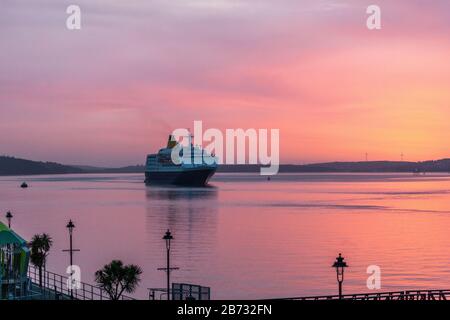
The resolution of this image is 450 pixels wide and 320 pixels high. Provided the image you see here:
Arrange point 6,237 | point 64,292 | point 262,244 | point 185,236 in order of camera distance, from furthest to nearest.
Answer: point 185,236
point 262,244
point 64,292
point 6,237

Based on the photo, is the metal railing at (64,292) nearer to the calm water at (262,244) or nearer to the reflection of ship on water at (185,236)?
the calm water at (262,244)

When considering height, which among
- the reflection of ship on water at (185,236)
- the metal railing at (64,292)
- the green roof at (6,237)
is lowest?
the metal railing at (64,292)

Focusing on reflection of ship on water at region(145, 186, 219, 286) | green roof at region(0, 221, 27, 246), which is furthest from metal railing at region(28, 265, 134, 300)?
reflection of ship on water at region(145, 186, 219, 286)

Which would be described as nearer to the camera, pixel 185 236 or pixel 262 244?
pixel 262 244

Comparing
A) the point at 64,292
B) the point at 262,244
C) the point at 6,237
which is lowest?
the point at 64,292

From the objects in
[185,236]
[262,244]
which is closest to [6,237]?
[262,244]

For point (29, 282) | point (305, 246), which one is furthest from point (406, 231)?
point (29, 282)

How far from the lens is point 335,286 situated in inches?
2308

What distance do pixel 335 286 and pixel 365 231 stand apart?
5054 cm

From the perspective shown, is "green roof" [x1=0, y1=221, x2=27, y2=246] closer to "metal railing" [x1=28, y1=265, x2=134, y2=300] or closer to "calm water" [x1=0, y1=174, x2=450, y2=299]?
"metal railing" [x1=28, y1=265, x2=134, y2=300]

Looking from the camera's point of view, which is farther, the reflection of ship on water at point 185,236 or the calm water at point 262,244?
the reflection of ship on water at point 185,236

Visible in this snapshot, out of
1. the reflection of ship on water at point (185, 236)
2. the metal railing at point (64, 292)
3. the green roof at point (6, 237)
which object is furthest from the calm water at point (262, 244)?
the green roof at point (6, 237)

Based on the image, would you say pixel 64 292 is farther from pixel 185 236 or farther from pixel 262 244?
pixel 185 236
